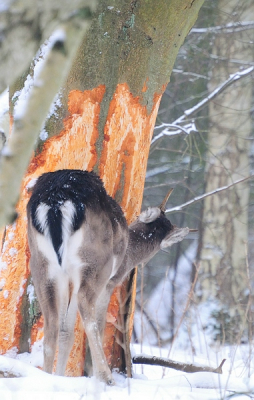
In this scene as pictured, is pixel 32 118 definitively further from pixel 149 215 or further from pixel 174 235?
pixel 174 235

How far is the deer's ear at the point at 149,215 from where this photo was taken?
17.1ft

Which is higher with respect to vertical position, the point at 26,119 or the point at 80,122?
the point at 80,122

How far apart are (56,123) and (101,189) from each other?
747mm

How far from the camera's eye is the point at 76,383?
3.32 m

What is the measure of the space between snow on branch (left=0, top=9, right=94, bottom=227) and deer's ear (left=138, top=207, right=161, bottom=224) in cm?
355

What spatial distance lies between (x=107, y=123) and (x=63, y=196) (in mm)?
1088

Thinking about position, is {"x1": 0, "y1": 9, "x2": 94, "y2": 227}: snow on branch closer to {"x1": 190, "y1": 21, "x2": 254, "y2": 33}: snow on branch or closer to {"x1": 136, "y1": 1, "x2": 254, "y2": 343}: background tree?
{"x1": 136, "y1": 1, "x2": 254, "y2": 343}: background tree

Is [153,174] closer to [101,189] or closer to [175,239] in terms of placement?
[175,239]

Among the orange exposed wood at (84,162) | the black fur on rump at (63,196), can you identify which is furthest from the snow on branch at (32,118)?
the orange exposed wood at (84,162)

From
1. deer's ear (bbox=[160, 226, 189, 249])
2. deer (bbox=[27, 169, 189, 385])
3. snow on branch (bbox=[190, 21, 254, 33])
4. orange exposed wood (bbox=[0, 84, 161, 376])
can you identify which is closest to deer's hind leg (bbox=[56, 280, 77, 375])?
deer (bbox=[27, 169, 189, 385])

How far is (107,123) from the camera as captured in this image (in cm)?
478

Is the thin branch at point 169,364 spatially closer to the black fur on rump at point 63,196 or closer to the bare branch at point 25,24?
the black fur on rump at point 63,196

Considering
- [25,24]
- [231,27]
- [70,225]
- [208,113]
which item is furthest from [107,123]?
[208,113]

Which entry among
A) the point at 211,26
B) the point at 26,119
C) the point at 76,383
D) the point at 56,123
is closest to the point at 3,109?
the point at 56,123
